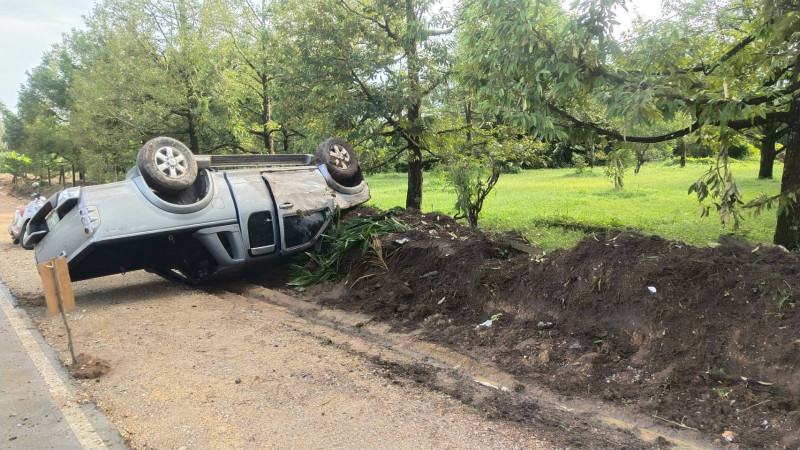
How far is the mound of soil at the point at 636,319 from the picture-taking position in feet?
13.0

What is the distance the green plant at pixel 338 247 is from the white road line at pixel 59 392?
3.28 metres

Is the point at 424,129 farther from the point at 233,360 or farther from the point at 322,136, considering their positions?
the point at 233,360

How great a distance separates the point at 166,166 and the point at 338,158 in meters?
2.93

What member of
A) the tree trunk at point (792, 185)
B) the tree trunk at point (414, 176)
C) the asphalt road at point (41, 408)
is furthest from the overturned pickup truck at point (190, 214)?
the tree trunk at point (792, 185)

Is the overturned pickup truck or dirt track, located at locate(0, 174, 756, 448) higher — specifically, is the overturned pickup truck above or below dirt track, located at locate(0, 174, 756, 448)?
above

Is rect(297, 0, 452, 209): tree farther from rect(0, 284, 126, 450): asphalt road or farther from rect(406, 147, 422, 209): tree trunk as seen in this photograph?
rect(0, 284, 126, 450): asphalt road

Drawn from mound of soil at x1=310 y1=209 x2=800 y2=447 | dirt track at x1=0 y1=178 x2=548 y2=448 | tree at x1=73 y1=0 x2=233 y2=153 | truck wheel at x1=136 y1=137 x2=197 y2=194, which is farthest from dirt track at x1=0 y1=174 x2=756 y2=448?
tree at x1=73 y1=0 x2=233 y2=153

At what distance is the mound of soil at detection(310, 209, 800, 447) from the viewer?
13.0ft

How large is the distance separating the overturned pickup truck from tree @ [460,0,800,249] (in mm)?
3245

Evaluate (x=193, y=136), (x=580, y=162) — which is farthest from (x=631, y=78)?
(x=193, y=136)

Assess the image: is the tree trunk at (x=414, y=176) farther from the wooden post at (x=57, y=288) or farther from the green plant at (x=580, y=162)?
the green plant at (x=580, y=162)

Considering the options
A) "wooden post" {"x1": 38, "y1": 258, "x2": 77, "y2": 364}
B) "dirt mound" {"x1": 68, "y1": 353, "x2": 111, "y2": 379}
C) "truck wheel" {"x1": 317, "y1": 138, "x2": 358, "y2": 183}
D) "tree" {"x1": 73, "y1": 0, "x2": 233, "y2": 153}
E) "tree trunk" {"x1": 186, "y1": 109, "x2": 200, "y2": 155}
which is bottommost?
"dirt mound" {"x1": 68, "y1": 353, "x2": 111, "y2": 379}

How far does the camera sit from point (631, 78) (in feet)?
19.0

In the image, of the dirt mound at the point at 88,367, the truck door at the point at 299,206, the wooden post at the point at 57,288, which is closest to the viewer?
the dirt mound at the point at 88,367
